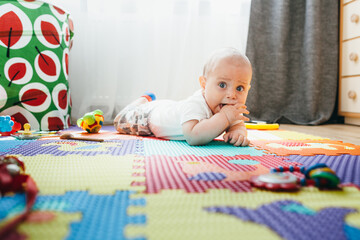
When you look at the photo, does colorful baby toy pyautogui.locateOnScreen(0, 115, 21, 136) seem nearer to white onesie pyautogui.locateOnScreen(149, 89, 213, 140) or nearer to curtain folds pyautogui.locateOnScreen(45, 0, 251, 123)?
white onesie pyautogui.locateOnScreen(149, 89, 213, 140)

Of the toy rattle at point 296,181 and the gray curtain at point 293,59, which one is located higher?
the gray curtain at point 293,59

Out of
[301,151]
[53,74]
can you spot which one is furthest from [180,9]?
[301,151]

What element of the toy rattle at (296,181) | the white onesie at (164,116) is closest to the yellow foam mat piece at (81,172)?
the toy rattle at (296,181)

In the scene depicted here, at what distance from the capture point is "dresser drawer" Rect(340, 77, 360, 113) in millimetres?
1878

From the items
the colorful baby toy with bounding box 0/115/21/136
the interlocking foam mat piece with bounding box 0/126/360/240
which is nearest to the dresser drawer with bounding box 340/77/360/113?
the interlocking foam mat piece with bounding box 0/126/360/240

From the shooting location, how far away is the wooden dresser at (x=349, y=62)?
188cm

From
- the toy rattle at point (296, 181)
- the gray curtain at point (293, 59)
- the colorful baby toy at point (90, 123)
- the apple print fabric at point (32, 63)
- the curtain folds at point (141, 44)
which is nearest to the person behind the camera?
the toy rattle at point (296, 181)

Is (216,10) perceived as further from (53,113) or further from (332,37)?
(53,113)

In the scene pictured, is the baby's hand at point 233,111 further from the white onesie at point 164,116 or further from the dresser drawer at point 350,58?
the dresser drawer at point 350,58

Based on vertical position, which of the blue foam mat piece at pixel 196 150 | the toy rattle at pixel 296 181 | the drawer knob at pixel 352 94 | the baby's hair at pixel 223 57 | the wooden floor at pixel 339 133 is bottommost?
the wooden floor at pixel 339 133

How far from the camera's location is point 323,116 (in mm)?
2027

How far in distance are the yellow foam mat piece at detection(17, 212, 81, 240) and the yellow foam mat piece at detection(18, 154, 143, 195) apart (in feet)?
0.34

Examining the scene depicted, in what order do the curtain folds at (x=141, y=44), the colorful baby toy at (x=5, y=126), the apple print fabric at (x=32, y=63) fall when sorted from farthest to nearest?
the curtain folds at (x=141, y=44) → the apple print fabric at (x=32, y=63) → the colorful baby toy at (x=5, y=126)

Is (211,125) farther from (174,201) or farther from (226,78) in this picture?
(174,201)
